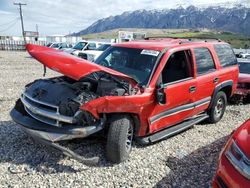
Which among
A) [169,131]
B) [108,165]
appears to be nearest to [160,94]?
[169,131]

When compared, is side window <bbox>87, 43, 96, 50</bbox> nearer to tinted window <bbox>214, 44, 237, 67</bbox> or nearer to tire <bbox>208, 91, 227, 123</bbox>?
tinted window <bbox>214, 44, 237, 67</bbox>

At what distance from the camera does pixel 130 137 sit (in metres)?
4.36

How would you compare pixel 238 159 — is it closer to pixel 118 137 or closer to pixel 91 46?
pixel 118 137

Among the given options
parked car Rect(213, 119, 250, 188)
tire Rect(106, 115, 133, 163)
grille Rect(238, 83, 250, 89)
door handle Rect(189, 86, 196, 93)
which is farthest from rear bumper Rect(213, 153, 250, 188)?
grille Rect(238, 83, 250, 89)

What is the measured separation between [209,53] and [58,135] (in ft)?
12.8

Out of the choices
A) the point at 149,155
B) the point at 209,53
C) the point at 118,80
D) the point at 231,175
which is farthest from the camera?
the point at 209,53

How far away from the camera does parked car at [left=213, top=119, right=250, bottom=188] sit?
2586mm

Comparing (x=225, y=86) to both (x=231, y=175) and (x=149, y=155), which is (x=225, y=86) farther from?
(x=231, y=175)

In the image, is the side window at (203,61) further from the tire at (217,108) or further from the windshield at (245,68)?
the windshield at (245,68)

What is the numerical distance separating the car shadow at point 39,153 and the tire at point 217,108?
278 cm

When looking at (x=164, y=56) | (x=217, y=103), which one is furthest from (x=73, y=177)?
(x=217, y=103)

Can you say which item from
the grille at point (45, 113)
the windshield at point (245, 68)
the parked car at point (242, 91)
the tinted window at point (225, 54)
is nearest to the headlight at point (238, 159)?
the grille at point (45, 113)

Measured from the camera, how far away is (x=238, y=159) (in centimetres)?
274

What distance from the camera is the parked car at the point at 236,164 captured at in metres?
2.59
